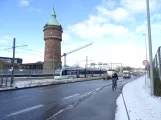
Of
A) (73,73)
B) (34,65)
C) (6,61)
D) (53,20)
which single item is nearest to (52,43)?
(53,20)

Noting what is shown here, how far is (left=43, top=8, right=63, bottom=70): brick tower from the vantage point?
9012cm

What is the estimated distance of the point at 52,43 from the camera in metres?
91.2

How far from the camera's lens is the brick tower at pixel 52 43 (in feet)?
296

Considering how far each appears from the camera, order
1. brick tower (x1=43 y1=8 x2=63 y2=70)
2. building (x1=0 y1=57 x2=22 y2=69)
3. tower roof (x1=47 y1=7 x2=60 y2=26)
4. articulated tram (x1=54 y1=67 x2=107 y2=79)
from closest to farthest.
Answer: building (x1=0 y1=57 x2=22 y2=69) → articulated tram (x1=54 y1=67 x2=107 y2=79) → brick tower (x1=43 y1=8 x2=63 y2=70) → tower roof (x1=47 y1=7 x2=60 y2=26)

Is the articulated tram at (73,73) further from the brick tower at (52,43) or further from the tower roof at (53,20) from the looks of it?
the tower roof at (53,20)

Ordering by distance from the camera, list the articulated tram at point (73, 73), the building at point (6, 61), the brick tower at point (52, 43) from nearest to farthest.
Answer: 1. the building at point (6, 61)
2. the articulated tram at point (73, 73)
3. the brick tower at point (52, 43)

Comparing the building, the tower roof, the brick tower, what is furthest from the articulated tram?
the tower roof

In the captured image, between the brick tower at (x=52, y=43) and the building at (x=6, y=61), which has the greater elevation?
the brick tower at (x=52, y=43)

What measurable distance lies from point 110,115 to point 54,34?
283 feet

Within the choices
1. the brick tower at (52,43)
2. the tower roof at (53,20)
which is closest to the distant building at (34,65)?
the brick tower at (52,43)

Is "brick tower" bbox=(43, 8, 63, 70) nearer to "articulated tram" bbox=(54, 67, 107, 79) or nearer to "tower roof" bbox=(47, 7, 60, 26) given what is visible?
"tower roof" bbox=(47, 7, 60, 26)

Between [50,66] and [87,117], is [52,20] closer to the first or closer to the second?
[50,66]

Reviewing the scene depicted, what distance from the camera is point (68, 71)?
182ft

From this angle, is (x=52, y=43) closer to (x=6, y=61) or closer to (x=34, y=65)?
(x=34, y=65)
